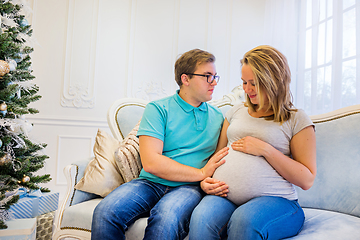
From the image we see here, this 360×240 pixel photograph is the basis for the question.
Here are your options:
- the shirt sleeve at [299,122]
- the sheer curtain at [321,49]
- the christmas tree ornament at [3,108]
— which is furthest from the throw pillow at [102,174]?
the sheer curtain at [321,49]

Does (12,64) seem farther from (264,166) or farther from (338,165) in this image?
(338,165)

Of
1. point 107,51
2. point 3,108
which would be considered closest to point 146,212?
point 3,108

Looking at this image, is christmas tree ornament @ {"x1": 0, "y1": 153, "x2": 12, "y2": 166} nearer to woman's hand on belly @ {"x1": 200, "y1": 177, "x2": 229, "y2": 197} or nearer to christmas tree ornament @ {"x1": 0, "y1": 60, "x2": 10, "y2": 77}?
christmas tree ornament @ {"x1": 0, "y1": 60, "x2": 10, "y2": 77}

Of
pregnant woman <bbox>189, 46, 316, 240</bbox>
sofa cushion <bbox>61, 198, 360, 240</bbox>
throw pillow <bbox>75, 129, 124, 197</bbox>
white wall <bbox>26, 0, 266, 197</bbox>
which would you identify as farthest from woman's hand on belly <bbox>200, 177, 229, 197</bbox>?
white wall <bbox>26, 0, 266, 197</bbox>

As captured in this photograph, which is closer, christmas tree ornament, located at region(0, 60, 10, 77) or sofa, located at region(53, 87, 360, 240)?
sofa, located at region(53, 87, 360, 240)

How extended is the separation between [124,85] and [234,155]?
2.38 meters

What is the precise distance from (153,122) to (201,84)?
0.34 meters

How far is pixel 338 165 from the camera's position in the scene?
142cm

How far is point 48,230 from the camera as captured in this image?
1.96 metres

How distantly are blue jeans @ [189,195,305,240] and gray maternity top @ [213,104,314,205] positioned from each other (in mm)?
43

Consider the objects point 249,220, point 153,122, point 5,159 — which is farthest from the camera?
point 5,159

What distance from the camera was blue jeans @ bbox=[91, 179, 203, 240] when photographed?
106cm

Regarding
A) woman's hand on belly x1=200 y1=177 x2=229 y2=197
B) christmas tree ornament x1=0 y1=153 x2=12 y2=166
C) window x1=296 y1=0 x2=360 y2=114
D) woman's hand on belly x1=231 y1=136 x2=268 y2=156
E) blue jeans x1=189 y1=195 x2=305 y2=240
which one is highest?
window x1=296 y1=0 x2=360 y2=114

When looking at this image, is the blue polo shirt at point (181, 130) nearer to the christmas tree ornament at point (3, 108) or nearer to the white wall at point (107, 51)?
the christmas tree ornament at point (3, 108)
